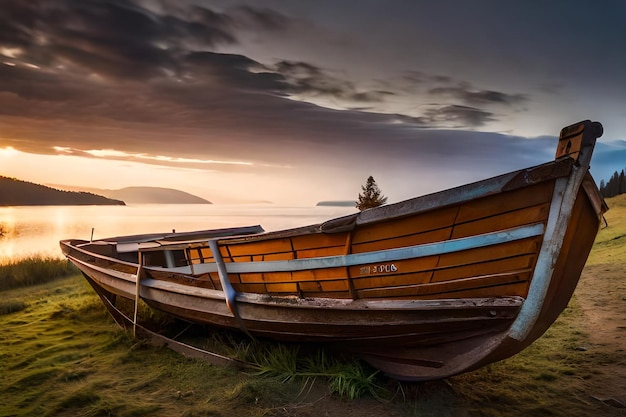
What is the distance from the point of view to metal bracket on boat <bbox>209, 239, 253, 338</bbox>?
5.41 meters

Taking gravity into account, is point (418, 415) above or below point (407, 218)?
below

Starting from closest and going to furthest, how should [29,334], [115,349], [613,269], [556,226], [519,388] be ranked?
[556,226], [519,388], [115,349], [29,334], [613,269]

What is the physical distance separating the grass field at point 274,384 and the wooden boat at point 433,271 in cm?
48

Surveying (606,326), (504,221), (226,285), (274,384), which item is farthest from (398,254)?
(606,326)

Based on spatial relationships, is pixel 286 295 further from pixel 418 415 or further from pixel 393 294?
pixel 418 415

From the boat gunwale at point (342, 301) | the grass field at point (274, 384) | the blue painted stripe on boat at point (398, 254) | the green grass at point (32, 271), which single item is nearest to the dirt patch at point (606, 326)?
the grass field at point (274, 384)

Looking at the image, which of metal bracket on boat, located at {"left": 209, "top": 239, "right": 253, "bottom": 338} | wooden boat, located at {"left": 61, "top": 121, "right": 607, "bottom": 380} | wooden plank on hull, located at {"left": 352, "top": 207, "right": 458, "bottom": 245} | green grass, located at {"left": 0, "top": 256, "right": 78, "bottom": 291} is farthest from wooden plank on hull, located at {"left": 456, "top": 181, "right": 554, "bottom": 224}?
green grass, located at {"left": 0, "top": 256, "right": 78, "bottom": 291}

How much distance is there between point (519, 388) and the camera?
493 centimetres

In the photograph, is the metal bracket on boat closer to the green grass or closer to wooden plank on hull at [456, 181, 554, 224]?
wooden plank on hull at [456, 181, 554, 224]

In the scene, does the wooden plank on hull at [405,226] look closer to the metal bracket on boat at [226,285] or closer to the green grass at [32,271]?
the metal bracket on boat at [226,285]

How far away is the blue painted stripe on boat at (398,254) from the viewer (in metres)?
3.62

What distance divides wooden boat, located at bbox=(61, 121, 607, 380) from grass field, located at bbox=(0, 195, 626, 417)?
18.9 inches

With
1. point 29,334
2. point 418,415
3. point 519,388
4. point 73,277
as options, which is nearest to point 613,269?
point 519,388

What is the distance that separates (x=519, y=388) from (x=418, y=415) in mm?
1422
